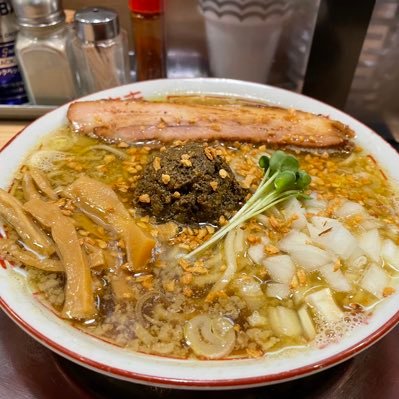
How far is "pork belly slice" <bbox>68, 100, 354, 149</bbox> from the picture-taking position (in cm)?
207

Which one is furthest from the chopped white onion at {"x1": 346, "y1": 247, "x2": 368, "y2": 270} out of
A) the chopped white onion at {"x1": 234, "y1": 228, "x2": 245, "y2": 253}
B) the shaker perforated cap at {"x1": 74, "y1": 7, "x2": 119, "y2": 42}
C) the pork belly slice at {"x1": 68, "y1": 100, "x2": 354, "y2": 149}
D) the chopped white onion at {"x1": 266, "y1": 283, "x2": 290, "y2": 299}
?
the shaker perforated cap at {"x1": 74, "y1": 7, "x2": 119, "y2": 42}

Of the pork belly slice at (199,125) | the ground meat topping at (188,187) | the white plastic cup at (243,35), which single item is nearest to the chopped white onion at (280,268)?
the ground meat topping at (188,187)

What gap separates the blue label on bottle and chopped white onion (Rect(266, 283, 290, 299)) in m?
1.92

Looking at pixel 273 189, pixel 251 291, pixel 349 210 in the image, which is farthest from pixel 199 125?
pixel 251 291

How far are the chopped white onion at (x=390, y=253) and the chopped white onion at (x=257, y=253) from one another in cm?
42

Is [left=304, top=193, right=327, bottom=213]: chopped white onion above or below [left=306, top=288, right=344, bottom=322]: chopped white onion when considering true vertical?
below

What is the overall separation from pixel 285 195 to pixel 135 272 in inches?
24.8

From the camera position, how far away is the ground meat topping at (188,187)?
1.62m

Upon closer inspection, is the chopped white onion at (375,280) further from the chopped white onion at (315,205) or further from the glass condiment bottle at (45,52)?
the glass condiment bottle at (45,52)

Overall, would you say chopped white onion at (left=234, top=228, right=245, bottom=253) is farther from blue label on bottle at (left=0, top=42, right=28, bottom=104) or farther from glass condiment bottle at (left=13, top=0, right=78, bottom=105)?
blue label on bottle at (left=0, top=42, right=28, bottom=104)

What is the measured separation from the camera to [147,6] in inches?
96.7

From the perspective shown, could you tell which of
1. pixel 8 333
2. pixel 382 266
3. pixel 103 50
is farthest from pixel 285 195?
pixel 103 50

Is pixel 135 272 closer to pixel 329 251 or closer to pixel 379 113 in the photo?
pixel 329 251

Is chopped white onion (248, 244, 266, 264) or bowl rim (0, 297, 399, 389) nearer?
bowl rim (0, 297, 399, 389)
